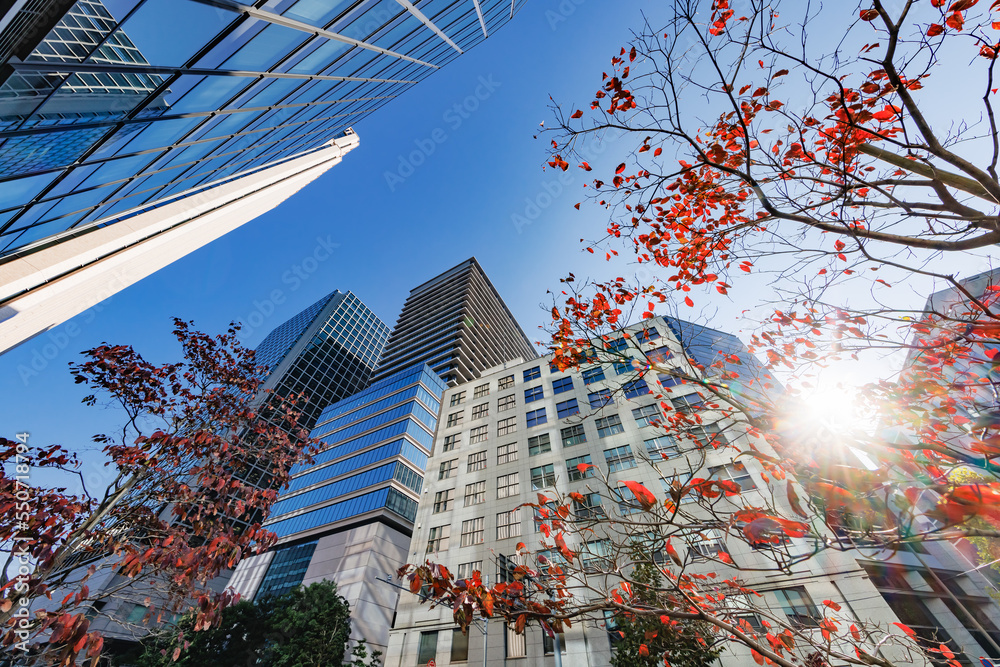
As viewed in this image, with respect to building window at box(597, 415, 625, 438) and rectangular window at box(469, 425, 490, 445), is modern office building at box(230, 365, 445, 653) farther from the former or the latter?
building window at box(597, 415, 625, 438)

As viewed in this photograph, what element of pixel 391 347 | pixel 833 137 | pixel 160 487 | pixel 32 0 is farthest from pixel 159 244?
pixel 391 347

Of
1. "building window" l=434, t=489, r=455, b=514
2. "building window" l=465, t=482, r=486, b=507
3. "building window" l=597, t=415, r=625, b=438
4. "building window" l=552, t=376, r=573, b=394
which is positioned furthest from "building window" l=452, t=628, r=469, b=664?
"building window" l=552, t=376, r=573, b=394

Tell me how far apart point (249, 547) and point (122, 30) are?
28.7 feet

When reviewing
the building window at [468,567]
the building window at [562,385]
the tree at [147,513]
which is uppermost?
the building window at [562,385]

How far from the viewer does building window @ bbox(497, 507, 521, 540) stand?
961 inches

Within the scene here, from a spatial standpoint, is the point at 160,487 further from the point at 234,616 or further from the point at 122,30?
the point at 234,616

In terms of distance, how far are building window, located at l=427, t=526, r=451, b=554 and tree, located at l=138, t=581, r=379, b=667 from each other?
6.88 m

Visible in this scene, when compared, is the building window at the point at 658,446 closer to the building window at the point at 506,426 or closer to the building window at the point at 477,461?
the building window at the point at 506,426

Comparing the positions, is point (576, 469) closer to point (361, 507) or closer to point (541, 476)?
point (541, 476)

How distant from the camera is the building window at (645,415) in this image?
2564 cm

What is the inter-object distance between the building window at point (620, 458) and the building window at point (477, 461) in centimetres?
997

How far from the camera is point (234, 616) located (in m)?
25.5

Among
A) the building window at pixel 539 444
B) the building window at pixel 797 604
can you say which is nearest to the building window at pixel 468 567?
the building window at pixel 539 444

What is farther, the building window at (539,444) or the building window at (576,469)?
the building window at (539,444)
